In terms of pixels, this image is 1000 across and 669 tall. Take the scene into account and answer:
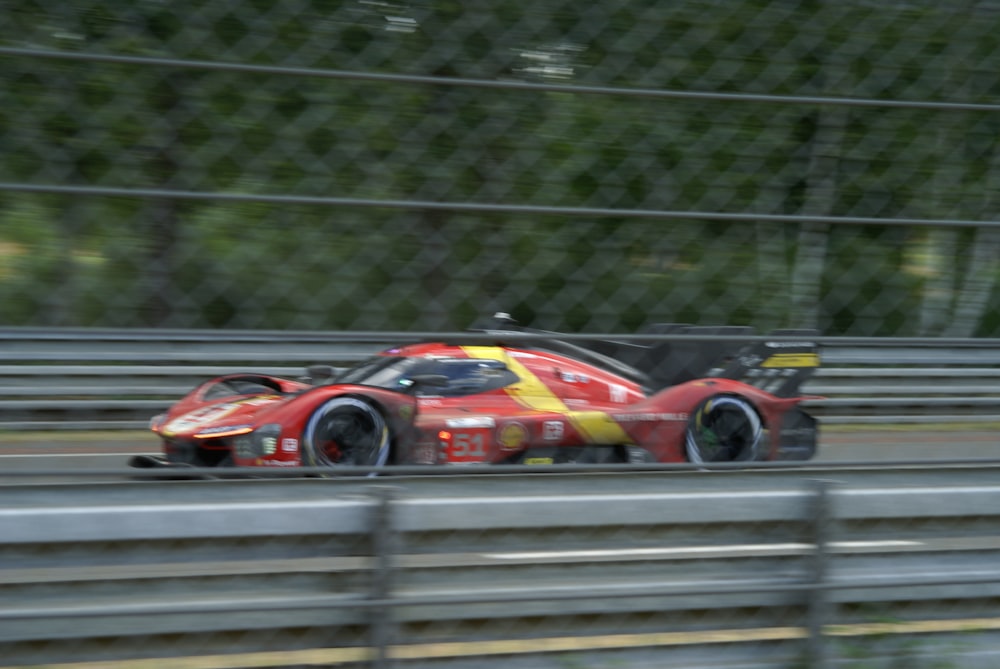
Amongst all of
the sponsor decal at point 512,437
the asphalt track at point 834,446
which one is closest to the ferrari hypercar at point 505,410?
the sponsor decal at point 512,437

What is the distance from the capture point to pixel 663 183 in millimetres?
2590

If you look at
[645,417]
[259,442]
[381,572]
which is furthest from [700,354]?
[259,442]

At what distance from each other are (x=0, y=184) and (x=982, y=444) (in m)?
3.31

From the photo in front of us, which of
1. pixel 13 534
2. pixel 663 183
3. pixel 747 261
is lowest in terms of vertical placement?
pixel 13 534

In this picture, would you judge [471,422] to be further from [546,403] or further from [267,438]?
[267,438]

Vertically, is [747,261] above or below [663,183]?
below

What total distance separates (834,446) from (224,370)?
2.08 metres

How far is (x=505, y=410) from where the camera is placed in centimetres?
602

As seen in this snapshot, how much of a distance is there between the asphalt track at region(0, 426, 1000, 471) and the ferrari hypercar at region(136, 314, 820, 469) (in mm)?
802

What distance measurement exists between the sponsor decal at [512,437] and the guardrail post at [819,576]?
3336mm

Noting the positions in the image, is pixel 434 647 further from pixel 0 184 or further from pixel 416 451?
pixel 416 451

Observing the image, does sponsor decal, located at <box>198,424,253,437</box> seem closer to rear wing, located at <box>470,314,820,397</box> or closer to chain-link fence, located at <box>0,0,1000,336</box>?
rear wing, located at <box>470,314,820,397</box>

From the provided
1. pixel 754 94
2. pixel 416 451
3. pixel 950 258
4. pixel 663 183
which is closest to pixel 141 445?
pixel 416 451

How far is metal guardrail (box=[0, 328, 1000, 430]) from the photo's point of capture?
239cm
